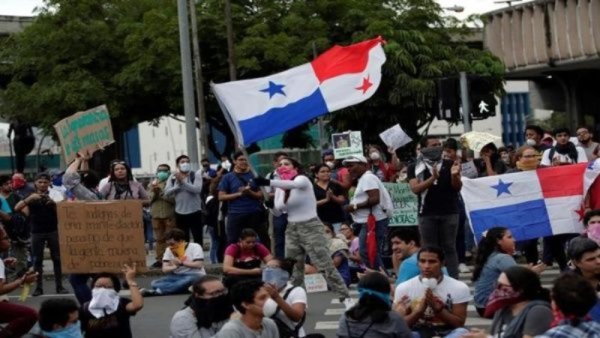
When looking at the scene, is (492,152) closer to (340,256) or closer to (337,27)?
(340,256)

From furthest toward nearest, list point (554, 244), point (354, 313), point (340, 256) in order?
1. point (340, 256)
2. point (554, 244)
3. point (354, 313)

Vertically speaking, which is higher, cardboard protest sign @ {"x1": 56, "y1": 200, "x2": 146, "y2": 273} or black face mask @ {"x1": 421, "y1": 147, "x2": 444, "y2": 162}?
black face mask @ {"x1": 421, "y1": 147, "x2": 444, "y2": 162}

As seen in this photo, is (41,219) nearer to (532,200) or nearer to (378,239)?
(378,239)

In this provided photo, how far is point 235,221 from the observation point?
20.2 metres

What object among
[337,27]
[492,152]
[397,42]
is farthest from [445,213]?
[337,27]

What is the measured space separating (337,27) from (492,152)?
22.0m

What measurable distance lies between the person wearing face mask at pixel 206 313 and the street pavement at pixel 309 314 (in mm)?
3885

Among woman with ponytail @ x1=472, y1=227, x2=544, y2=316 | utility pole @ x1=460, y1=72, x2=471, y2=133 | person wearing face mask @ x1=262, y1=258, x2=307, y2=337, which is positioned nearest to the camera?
person wearing face mask @ x1=262, y1=258, x2=307, y2=337

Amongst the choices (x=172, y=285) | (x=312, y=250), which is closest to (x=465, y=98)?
(x=172, y=285)

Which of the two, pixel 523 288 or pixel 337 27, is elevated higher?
pixel 337 27

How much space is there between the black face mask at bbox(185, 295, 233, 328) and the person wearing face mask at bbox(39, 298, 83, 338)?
874mm

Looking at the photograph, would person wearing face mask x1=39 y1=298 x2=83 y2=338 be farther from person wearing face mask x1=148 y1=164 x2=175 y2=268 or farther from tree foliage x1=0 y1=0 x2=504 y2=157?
tree foliage x1=0 y1=0 x2=504 y2=157

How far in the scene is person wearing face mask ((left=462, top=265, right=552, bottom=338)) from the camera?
9.34 metres

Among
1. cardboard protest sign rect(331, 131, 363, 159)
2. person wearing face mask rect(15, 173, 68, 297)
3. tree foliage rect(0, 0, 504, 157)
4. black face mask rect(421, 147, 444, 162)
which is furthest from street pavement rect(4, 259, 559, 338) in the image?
tree foliage rect(0, 0, 504, 157)
